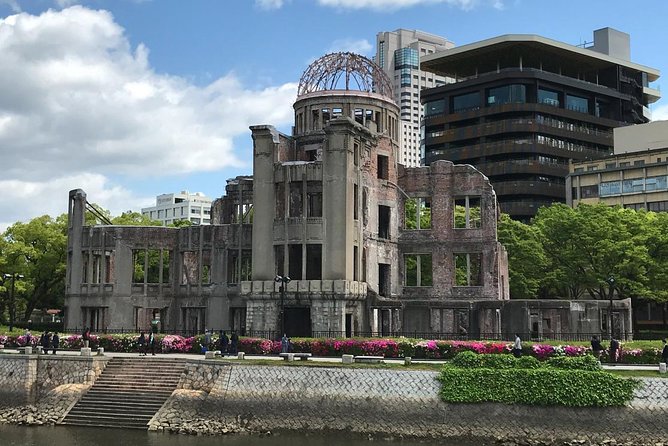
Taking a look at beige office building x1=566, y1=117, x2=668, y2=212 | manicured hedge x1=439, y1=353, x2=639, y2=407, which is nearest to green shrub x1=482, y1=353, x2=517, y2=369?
manicured hedge x1=439, y1=353, x2=639, y2=407

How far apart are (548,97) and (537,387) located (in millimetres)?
93805

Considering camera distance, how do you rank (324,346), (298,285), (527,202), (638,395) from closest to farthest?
(638,395) < (324,346) < (298,285) < (527,202)

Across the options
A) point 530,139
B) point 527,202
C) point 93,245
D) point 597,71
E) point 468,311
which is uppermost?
point 597,71

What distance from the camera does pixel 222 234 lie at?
60.0 metres

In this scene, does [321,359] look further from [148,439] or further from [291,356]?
[148,439]

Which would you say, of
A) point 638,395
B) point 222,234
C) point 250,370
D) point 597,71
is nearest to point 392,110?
point 222,234

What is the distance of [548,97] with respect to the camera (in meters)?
120

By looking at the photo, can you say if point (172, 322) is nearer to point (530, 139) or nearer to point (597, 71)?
point (530, 139)

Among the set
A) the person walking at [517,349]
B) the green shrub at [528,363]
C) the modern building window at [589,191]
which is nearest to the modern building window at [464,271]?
the person walking at [517,349]

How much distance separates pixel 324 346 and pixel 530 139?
3186 inches

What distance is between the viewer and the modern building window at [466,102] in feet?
400

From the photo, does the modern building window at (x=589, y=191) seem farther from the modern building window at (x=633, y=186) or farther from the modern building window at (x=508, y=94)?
the modern building window at (x=508, y=94)

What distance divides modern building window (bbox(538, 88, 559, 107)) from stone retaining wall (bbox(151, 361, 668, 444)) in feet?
299

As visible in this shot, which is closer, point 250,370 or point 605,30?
point 250,370
